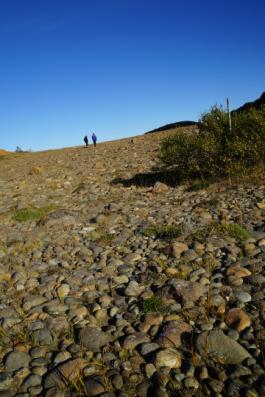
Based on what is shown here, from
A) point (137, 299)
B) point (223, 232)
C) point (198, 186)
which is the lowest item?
point (137, 299)

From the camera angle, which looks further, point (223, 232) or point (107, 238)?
point (107, 238)

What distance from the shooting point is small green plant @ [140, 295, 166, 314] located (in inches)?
215

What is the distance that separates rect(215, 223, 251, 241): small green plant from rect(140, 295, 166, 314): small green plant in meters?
2.79

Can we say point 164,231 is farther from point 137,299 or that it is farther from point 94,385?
point 94,385

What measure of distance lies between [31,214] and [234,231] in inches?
253

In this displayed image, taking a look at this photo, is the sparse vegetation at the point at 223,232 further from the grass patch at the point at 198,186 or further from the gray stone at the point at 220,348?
the grass patch at the point at 198,186

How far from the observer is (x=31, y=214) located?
455 inches

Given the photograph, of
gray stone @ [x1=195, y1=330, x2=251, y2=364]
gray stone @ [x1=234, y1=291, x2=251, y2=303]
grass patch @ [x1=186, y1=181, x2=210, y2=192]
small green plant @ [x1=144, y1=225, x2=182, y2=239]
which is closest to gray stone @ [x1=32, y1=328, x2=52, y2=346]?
gray stone @ [x1=195, y1=330, x2=251, y2=364]

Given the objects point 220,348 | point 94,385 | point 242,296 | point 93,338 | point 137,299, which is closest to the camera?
point 94,385

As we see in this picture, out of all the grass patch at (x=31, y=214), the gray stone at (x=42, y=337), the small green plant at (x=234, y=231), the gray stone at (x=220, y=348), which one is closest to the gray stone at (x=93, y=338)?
the gray stone at (x=42, y=337)

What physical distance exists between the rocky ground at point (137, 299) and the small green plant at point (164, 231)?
0.09 ft

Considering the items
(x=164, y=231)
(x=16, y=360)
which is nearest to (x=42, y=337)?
(x=16, y=360)

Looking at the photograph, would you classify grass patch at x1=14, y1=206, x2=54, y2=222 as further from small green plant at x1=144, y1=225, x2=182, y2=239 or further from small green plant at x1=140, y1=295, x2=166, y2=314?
small green plant at x1=140, y1=295, x2=166, y2=314

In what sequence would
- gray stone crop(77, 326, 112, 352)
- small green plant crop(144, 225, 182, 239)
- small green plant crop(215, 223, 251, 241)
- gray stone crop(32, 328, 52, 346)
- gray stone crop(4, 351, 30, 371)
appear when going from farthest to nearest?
small green plant crop(144, 225, 182, 239), small green plant crop(215, 223, 251, 241), gray stone crop(32, 328, 52, 346), gray stone crop(77, 326, 112, 352), gray stone crop(4, 351, 30, 371)
